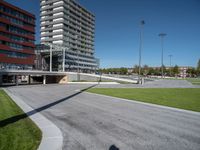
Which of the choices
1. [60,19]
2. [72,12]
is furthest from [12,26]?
[72,12]

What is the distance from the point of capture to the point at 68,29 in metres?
88.1

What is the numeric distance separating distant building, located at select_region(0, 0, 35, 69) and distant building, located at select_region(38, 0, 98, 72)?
62.8 feet

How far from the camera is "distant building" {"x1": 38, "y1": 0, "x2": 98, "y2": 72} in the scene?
84.4m

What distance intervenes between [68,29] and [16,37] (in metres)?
35.0

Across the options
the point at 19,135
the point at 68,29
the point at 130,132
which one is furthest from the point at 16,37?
the point at 130,132

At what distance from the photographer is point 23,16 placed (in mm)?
60344

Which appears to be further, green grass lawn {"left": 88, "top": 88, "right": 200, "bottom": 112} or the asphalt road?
green grass lawn {"left": 88, "top": 88, "right": 200, "bottom": 112}

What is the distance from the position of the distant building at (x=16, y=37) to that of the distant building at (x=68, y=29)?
19142 millimetres

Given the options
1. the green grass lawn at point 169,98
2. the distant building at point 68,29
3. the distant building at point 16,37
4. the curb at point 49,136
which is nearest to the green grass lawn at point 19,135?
the curb at point 49,136

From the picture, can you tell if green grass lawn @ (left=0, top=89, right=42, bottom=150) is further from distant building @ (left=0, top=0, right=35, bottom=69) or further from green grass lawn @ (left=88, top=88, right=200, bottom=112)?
distant building @ (left=0, top=0, right=35, bottom=69)

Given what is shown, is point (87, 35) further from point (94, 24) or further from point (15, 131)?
point (15, 131)

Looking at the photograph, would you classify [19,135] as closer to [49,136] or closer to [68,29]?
[49,136]

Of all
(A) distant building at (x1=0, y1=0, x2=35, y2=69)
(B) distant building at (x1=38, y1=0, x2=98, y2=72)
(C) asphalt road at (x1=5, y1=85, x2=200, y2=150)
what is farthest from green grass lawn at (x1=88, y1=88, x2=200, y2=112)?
(B) distant building at (x1=38, y1=0, x2=98, y2=72)

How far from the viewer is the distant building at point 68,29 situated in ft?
277
